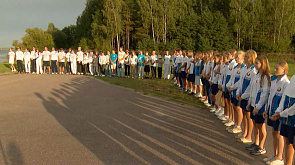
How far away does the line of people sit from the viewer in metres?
4.27

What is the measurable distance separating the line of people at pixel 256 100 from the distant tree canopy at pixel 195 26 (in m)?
44.7

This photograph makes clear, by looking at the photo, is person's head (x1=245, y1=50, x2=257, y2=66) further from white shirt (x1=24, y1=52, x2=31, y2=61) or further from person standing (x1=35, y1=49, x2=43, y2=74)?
white shirt (x1=24, y1=52, x2=31, y2=61)

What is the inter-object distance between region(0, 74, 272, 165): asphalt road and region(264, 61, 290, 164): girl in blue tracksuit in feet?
1.27

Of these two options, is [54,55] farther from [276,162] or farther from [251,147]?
[276,162]

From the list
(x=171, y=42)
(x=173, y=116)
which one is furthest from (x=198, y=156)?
(x=171, y=42)

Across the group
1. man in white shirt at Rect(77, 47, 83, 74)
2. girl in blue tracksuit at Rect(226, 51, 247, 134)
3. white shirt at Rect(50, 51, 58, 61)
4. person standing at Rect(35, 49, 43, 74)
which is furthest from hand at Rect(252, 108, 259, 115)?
person standing at Rect(35, 49, 43, 74)

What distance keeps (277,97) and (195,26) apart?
53.7m

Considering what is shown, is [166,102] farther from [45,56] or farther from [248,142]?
[45,56]

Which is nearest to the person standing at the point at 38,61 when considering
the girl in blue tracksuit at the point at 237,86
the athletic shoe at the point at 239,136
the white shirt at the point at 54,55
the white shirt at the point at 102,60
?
the white shirt at the point at 54,55

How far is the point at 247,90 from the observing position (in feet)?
18.6

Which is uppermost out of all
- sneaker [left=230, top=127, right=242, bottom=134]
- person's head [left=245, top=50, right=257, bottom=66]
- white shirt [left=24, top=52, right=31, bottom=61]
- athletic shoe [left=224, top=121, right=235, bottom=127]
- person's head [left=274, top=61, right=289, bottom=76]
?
white shirt [left=24, top=52, right=31, bottom=61]

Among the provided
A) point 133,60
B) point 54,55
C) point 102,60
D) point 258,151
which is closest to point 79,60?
point 54,55

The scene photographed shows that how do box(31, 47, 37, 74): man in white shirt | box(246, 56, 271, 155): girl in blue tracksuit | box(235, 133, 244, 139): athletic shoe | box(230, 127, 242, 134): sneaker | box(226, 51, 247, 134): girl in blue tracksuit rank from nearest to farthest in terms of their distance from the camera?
box(246, 56, 271, 155): girl in blue tracksuit < box(235, 133, 244, 139): athletic shoe < box(226, 51, 247, 134): girl in blue tracksuit < box(230, 127, 242, 134): sneaker < box(31, 47, 37, 74): man in white shirt

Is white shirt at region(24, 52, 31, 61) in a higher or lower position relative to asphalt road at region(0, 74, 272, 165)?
higher
